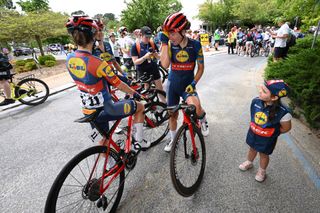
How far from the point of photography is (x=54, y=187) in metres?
1.62

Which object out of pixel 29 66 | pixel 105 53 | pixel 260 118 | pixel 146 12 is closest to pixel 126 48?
pixel 105 53

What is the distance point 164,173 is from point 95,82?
1.76m

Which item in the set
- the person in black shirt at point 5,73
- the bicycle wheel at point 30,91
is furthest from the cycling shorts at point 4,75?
the bicycle wheel at point 30,91

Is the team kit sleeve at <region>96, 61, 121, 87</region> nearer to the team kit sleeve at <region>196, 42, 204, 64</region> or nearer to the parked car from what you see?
the team kit sleeve at <region>196, 42, 204, 64</region>

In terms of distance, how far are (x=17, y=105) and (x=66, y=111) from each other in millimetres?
2020

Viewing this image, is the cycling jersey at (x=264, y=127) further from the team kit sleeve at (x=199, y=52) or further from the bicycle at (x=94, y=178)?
the bicycle at (x=94, y=178)

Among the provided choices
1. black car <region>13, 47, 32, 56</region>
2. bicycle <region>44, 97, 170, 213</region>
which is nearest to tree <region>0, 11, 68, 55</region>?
bicycle <region>44, 97, 170, 213</region>

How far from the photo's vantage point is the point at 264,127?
92.5 inches

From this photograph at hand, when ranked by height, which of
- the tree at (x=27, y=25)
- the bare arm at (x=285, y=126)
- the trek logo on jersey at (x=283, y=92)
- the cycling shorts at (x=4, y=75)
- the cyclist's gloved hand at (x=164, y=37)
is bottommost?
the bare arm at (x=285, y=126)

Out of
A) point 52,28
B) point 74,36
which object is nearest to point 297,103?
point 74,36

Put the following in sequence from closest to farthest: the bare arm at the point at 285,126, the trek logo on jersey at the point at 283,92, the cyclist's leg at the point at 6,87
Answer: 1. the trek logo on jersey at the point at 283,92
2. the bare arm at the point at 285,126
3. the cyclist's leg at the point at 6,87

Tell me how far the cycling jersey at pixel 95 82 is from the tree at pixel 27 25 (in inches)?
642

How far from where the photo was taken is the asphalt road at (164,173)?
2.31 metres

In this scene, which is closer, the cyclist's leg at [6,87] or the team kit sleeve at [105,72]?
the team kit sleeve at [105,72]
